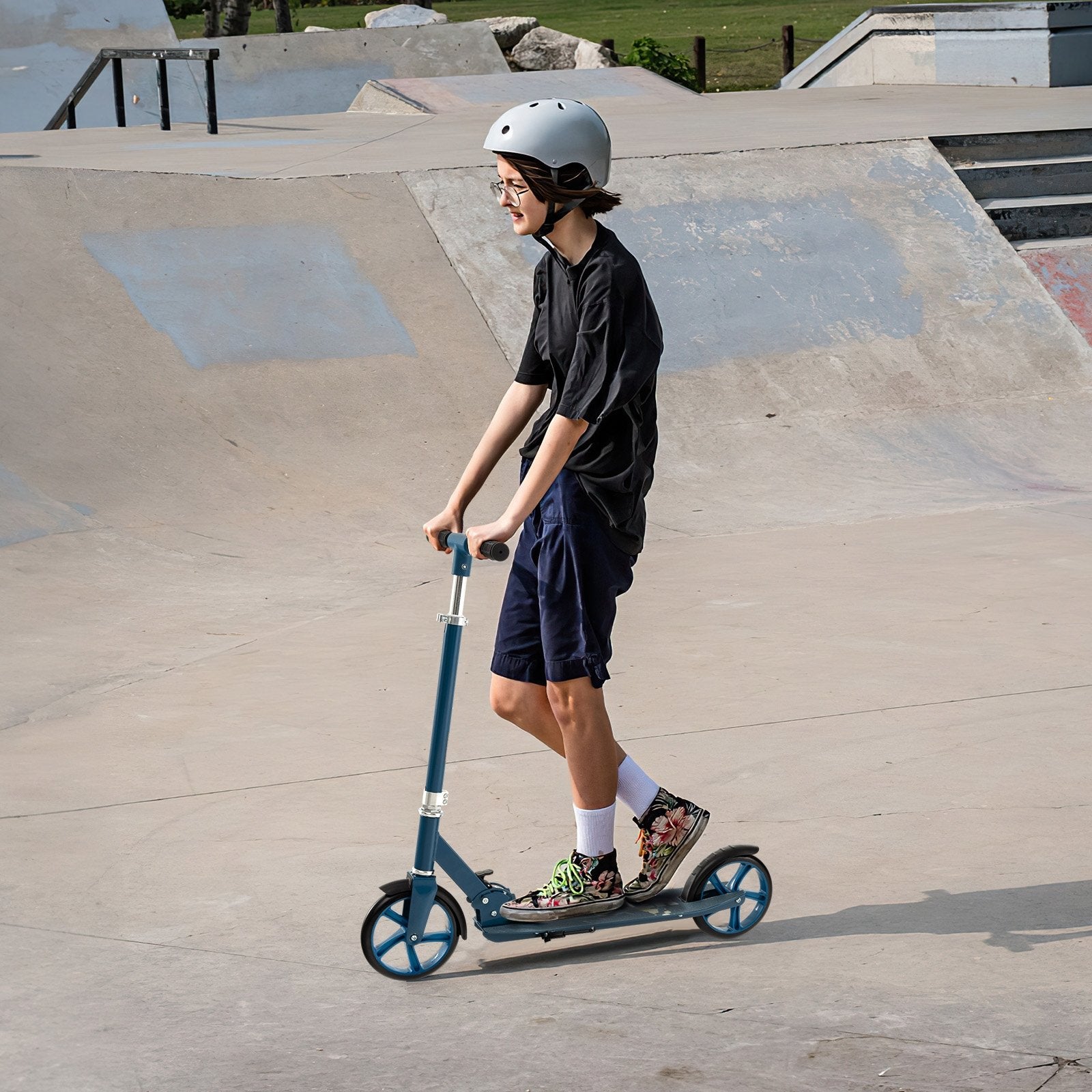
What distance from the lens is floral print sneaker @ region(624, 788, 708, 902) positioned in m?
3.52

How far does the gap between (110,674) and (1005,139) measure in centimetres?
851

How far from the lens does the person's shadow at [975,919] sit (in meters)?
3.49

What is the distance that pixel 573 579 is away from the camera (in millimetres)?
3340

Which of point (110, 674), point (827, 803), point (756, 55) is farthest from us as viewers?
point (756, 55)

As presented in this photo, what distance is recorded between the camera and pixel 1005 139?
1156 cm

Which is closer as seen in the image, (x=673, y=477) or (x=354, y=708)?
(x=354, y=708)

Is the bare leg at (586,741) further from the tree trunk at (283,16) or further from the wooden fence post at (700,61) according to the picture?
the tree trunk at (283,16)

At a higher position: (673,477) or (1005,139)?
(1005,139)

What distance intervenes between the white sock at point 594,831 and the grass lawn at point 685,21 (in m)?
24.8

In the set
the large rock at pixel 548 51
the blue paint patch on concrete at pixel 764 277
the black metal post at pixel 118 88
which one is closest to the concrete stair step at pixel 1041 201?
the blue paint patch on concrete at pixel 764 277

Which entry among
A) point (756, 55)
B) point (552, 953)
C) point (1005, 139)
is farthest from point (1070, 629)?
point (756, 55)

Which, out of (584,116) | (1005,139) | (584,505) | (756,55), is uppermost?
(584,116)

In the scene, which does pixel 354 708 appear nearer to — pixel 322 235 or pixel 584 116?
pixel 584 116

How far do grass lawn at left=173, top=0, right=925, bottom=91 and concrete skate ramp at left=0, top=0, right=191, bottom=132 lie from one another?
1020 centimetres
